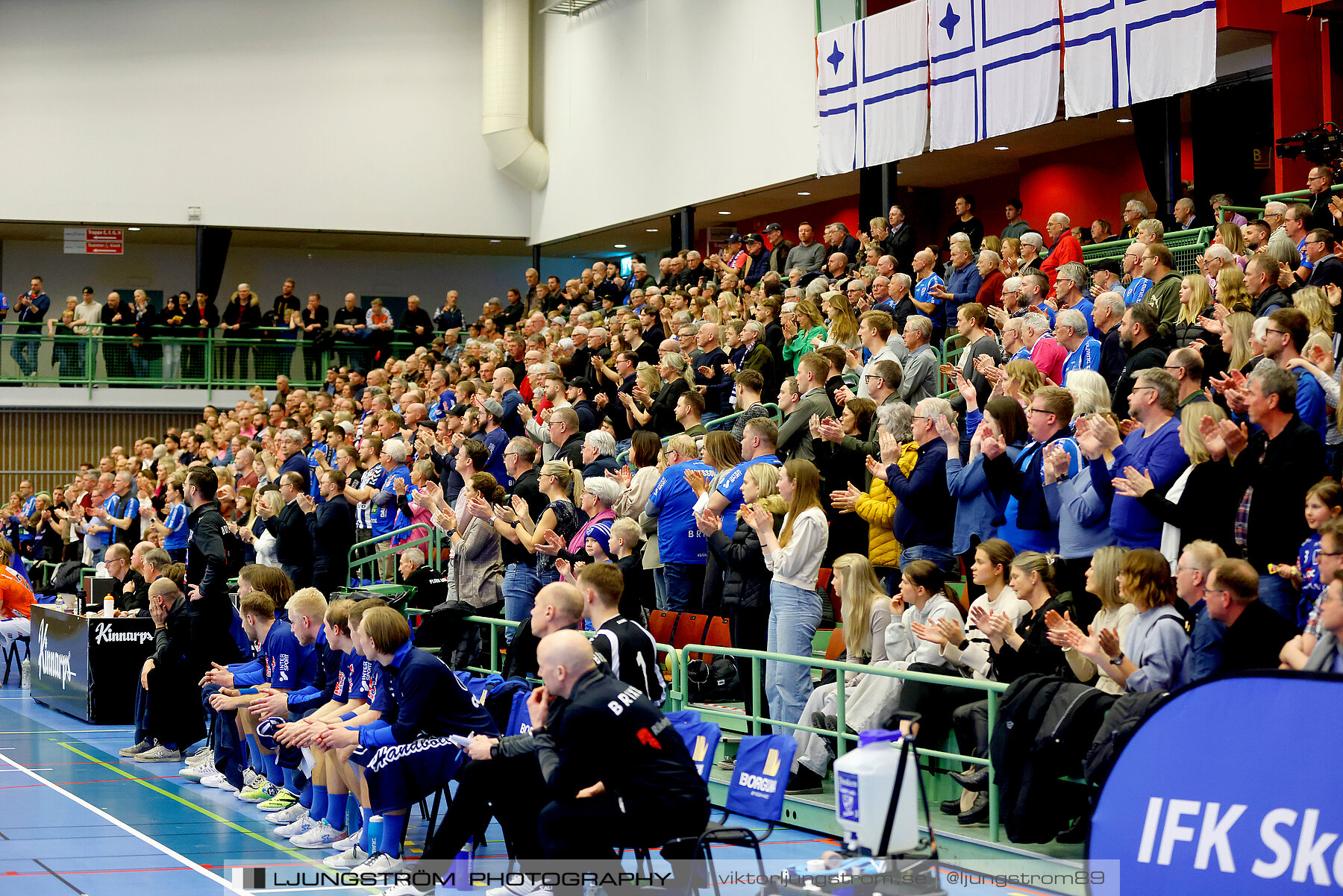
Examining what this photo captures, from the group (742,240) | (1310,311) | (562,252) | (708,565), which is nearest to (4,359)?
(562,252)

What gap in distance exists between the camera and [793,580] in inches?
318

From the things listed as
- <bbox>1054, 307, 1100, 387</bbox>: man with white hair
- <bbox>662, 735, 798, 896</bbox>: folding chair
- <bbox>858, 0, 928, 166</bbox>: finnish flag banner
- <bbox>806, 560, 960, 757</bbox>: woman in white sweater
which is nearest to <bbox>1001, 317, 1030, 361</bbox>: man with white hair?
<bbox>1054, 307, 1100, 387</bbox>: man with white hair

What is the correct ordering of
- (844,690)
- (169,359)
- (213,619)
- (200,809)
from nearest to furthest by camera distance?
(844,690), (200,809), (213,619), (169,359)

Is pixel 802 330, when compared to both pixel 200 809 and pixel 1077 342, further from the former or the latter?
pixel 200 809

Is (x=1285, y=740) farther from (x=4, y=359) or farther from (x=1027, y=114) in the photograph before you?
(x=4, y=359)

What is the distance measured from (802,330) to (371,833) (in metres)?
6.40

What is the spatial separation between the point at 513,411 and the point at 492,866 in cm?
767

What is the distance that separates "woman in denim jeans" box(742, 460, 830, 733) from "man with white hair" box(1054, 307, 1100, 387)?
219cm

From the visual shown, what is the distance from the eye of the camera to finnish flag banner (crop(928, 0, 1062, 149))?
14586mm

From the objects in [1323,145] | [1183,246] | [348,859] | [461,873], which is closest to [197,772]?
[348,859]

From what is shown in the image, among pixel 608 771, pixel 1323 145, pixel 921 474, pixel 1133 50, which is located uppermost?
pixel 1133 50

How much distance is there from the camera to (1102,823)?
476 cm

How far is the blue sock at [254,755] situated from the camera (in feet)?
30.5

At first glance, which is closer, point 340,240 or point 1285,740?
point 1285,740
